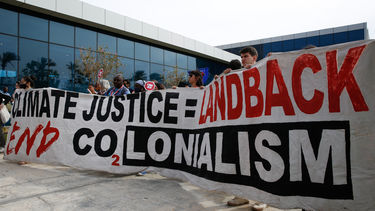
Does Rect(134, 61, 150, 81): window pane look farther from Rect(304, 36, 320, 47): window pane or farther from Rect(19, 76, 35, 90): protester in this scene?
Rect(304, 36, 320, 47): window pane

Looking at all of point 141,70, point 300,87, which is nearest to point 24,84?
point 300,87

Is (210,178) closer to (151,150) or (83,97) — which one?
(151,150)

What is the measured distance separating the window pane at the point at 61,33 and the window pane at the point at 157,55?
6.70 metres

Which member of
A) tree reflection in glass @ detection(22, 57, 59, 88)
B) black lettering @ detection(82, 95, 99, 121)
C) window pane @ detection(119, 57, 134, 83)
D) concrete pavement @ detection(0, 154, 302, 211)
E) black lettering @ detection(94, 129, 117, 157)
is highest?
window pane @ detection(119, 57, 134, 83)

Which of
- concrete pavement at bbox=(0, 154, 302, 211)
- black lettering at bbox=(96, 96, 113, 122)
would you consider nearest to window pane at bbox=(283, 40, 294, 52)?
black lettering at bbox=(96, 96, 113, 122)

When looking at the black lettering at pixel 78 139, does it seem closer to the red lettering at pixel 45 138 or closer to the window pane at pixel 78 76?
the red lettering at pixel 45 138

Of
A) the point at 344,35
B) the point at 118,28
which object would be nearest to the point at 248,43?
the point at 344,35

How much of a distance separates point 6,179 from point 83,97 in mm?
1789

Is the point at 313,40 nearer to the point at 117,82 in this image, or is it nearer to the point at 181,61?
the point at 181,61

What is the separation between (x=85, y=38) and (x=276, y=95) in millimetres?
16748

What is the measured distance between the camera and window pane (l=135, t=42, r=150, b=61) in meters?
20.0

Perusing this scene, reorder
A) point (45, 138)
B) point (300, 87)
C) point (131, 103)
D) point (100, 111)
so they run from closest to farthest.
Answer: point (300, 87)
point (131, 103)
point (100, 111)
point (45, 138)

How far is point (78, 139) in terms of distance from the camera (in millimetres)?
4566

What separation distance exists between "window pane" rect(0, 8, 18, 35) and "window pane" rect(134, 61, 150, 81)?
8.34 m
